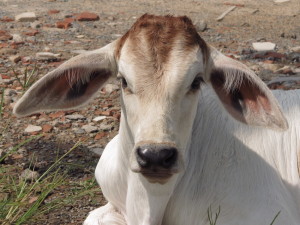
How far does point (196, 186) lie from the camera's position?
156 inches

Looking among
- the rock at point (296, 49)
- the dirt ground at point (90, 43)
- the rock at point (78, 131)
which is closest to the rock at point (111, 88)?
the dirt ground at point (90, 43)

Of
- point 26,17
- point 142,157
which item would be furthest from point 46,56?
point 142,157

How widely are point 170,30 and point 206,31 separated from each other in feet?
17.9

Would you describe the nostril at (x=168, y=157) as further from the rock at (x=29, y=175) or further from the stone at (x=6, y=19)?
the stone at (x=6, y=19)

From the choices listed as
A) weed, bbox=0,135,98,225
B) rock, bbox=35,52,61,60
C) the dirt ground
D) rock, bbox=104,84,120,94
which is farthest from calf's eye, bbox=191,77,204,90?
rock, bbox=35,52,61,60

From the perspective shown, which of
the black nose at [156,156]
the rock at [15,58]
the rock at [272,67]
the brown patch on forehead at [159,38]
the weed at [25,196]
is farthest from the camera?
the rock at [15,58]

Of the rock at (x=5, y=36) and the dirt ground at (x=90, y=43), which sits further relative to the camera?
the rock at (x=5, y=36)

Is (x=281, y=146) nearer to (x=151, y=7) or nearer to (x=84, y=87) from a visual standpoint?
(x=84, y=87)

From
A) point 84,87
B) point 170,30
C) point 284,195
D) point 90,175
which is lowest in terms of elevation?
point 90,175

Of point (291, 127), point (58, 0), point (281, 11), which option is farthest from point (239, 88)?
point (58, 0)

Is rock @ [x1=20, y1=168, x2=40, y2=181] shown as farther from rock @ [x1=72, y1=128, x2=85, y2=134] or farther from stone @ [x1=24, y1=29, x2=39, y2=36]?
stone @ [x1=24, y1=29, x2=39, y2=36]

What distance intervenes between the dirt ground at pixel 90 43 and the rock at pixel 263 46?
9 centimetres

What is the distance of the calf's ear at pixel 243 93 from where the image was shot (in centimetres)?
368

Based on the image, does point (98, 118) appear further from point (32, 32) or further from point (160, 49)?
point (32, 32)
